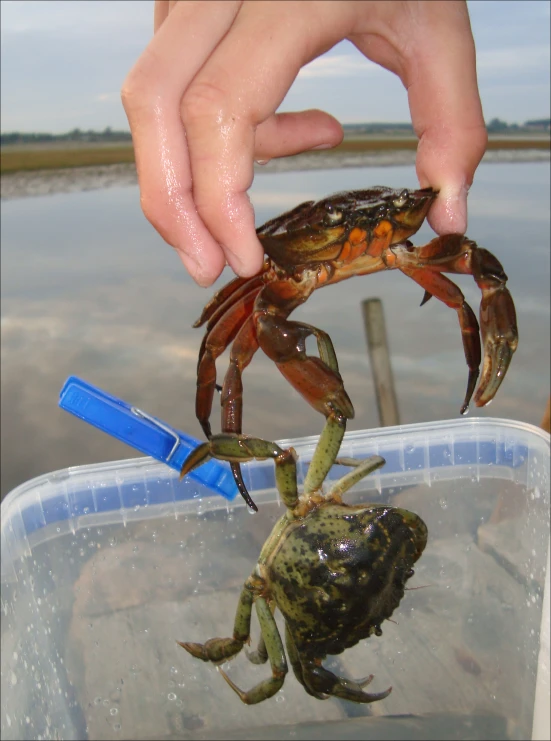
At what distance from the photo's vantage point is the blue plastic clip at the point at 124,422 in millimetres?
1201

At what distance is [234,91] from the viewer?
2.72ft

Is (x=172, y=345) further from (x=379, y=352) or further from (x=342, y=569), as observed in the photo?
(x=342, y=569)

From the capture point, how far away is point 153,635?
1596 mm

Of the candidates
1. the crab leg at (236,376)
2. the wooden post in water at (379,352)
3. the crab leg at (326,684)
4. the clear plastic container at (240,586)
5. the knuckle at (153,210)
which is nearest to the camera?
the knuckle at (153,210)

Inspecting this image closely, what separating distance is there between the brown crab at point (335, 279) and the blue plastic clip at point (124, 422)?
12cm

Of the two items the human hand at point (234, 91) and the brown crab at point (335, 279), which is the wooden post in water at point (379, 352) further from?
the human hand at point (234, 91)

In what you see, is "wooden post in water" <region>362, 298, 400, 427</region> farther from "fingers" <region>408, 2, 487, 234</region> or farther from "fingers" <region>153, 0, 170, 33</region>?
"fingers" <region>153, 0, 170, 33</region>

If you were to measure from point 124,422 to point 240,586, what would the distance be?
0.60 meters

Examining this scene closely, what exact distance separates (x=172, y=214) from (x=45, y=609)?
0.93m

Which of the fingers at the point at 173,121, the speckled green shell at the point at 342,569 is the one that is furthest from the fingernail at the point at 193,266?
the speckled green shell at the point at 342,569

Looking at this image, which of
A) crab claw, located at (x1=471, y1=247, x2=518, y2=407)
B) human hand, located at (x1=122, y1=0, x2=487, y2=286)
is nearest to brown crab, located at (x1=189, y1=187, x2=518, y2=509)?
crab claw, located at (x1=471, y1=247, x2=518, y2=407)

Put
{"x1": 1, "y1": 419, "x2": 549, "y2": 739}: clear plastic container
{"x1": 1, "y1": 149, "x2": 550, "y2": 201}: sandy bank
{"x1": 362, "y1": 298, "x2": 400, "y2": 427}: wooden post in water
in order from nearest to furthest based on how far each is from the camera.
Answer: {"x1": 1, "y1": 419, "x2": 549, "y2": 739}: clear plastic container, {"x1": 362, "y1": 298, "x2": 400, "y2": 427}: wooden post in water, {"x1": 1, "y1": 149, "x2": 550, "y2": 201}: sandy bank

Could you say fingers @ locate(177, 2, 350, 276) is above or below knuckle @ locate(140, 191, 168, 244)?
above

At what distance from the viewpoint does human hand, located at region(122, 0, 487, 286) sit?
0.82 m
